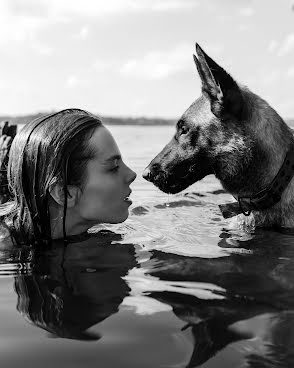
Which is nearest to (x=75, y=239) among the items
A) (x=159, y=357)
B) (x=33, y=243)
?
(x=33, y=243)

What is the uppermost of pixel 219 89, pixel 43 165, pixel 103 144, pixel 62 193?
pixel 219 89

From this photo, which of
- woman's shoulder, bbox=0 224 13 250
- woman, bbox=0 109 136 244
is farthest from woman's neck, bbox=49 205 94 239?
woman's shoulder, bbox=0 224 13 250

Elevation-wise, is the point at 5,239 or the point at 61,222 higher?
the point at 61,222

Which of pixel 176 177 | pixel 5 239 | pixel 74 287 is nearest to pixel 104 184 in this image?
pixel 5 239

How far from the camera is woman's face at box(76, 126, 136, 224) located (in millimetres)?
4570

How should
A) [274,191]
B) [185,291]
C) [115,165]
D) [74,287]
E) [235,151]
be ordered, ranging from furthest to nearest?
[235,151], [274,191], [115,165], [74,287], [185,291]

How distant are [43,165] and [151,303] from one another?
1928mm

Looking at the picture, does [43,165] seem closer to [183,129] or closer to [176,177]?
[176,177]

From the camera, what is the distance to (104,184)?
181 inches

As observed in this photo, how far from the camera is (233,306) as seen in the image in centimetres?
279

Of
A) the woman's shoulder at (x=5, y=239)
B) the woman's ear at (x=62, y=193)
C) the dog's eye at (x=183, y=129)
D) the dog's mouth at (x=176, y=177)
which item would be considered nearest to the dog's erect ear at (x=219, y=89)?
the dog's eye at (x=183, y=129)

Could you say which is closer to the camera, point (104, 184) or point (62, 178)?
point (62, 178)

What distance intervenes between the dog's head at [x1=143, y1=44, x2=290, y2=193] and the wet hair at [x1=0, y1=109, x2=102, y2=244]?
4.32 ft

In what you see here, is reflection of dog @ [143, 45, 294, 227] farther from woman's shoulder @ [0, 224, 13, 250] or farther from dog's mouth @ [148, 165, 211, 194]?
woman's shoulder @ [0, 224, 13, 250]
